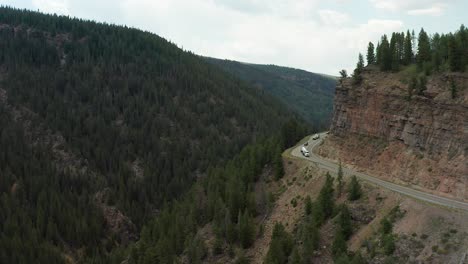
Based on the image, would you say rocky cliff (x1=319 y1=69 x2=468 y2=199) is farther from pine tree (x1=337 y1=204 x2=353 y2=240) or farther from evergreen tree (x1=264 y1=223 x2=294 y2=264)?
evergreen tree (x1=264 y1=223 x2=294 y2=264)

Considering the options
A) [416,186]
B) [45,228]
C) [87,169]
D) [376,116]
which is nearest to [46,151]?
[87,169]

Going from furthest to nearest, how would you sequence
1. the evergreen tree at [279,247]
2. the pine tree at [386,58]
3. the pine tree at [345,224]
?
1. the pine tree at [386,58]
2. the evergreen tree at [279,247]
3. the pine tree at [345,224]

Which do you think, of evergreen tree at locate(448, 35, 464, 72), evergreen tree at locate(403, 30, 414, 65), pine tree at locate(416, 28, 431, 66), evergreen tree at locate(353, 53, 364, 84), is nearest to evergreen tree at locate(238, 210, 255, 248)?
evergreen tree at locate(353, 53, 364, 84)

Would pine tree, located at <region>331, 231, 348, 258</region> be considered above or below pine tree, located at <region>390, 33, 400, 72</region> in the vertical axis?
below

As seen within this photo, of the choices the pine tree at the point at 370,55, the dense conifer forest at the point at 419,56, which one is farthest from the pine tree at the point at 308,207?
the pine tree at the point at 370,55

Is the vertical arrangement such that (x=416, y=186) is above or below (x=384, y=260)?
above

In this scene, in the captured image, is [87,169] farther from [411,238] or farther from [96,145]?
[411,238]

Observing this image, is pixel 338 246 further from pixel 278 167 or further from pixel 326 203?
pixel 278 167

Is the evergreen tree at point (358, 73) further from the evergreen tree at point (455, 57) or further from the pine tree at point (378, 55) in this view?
the evergreen tree at point (455, 57)
